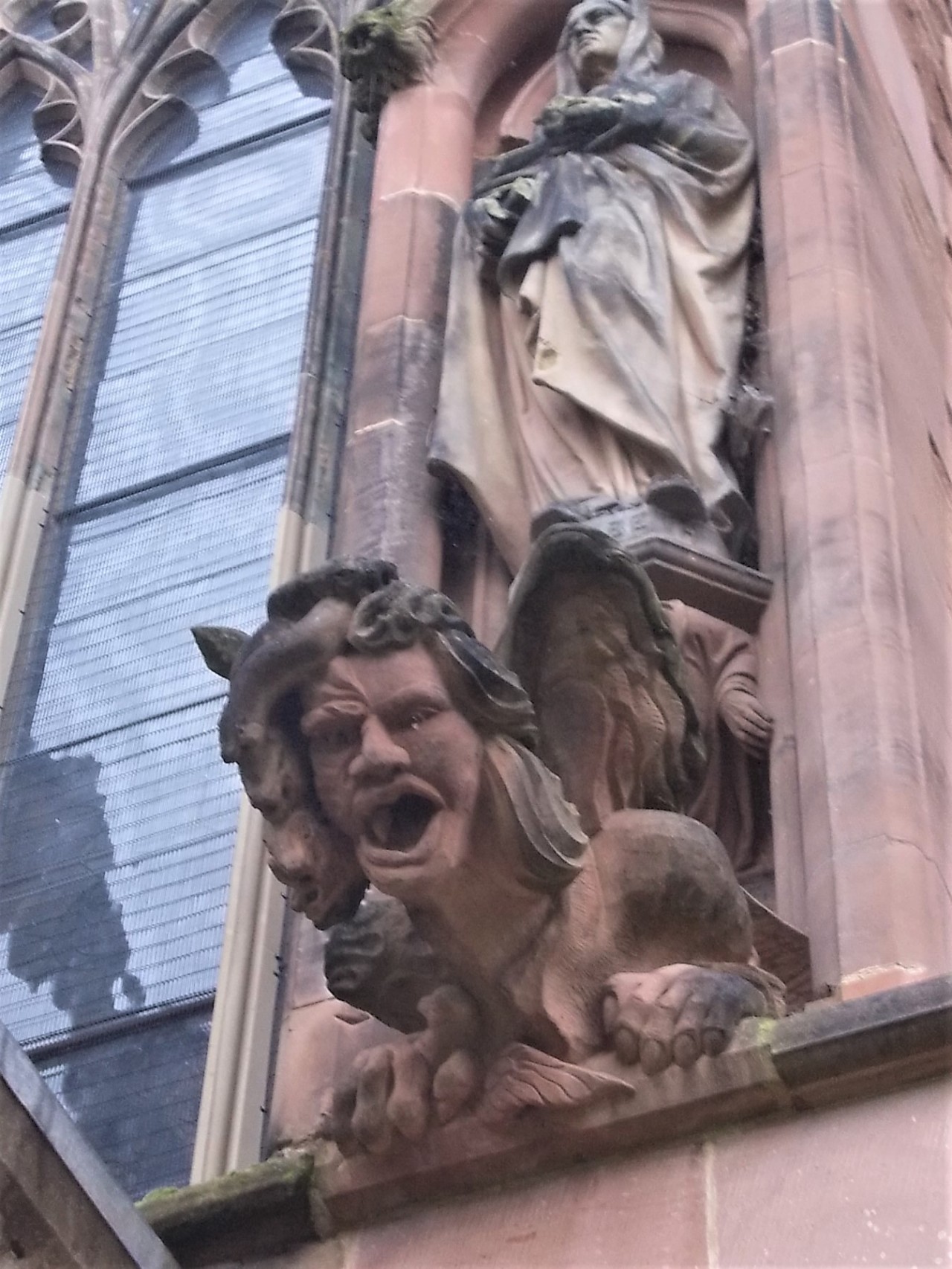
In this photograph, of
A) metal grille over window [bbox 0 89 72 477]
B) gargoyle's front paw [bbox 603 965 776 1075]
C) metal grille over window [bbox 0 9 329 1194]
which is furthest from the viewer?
metal grille over window [bbox 0 89 72 477]

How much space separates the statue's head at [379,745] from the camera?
4.12 meters

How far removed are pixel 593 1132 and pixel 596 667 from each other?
76cm

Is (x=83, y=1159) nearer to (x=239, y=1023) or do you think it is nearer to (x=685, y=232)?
(x=239, y=1023)

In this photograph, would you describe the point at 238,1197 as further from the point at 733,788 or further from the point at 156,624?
the point at 156,624

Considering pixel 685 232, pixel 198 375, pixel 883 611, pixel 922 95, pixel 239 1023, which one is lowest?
pixel 239 1023

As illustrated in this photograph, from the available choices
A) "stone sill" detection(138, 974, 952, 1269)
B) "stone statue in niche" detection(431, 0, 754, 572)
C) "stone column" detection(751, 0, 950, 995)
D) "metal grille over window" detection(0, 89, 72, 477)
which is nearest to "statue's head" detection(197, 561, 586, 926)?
"stone sill" detection(138, 974, 952, 1269)

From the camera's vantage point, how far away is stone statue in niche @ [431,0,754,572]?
5.50 m

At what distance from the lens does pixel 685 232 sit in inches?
240

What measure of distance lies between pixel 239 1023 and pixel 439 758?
6.08 feet

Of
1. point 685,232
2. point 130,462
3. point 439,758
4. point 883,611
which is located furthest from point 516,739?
point 130,462

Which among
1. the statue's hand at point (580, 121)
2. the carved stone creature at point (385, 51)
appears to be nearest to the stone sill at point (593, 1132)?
the statue's hand at point (580, 121)

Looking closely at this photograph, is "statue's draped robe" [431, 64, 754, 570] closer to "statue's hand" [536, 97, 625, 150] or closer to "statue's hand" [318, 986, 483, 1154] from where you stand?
"statue's hand" [536, 97, 625, 150]

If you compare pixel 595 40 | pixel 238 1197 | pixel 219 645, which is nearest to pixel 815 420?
pixel 219 645

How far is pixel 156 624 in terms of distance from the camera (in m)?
7.20
